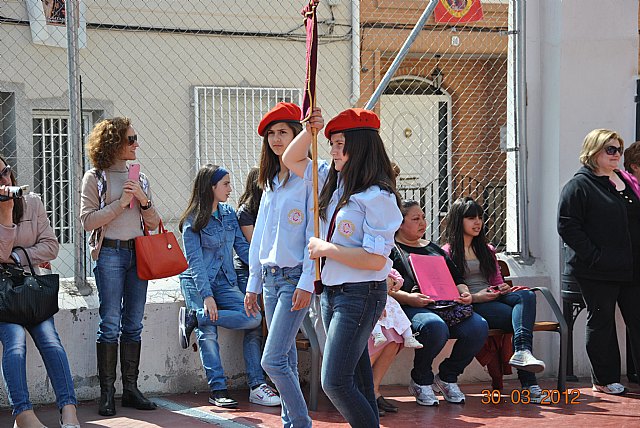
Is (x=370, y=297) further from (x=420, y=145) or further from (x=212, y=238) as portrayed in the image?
(x=420, y=145)

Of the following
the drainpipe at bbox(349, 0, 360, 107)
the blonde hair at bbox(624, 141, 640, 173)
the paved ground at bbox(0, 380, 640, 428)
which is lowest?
the paved ground at bbox(0, 380, 640, 428)

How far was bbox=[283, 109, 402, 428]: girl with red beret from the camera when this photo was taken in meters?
4.69

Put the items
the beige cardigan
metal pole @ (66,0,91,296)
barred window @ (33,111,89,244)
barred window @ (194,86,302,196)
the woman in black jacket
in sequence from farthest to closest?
barred window @ (194,86,302,196) → barred window @ (33,111,89,244) → the woman in black jacket → metal pole @ (66,0,91,296) → the beige cardigan

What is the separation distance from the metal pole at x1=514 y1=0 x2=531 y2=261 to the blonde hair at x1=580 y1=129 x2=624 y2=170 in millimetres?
731

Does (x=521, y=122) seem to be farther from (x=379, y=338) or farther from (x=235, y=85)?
(x=235, y=85)

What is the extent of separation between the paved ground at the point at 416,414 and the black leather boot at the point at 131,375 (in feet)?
0.21

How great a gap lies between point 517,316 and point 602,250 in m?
0.84

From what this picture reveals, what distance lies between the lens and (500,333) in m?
7.16

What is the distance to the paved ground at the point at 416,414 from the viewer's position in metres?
6.23

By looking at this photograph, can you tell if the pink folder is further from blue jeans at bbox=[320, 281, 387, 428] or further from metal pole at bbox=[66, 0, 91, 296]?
metal pole at bbox=[66, 0, 91, 296]

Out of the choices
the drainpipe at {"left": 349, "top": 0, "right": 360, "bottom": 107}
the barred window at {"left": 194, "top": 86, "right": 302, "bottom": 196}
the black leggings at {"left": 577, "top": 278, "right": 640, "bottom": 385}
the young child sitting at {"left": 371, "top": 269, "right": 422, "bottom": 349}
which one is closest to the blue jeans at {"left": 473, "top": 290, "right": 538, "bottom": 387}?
the black leggings at {"left": 577, "top": 278, "right": 640, "bottom": 385}

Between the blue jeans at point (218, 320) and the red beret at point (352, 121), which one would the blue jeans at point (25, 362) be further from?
the red beret at point (352, 121)

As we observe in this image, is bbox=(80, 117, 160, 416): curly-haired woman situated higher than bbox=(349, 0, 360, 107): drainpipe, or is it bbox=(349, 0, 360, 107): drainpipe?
bbox=(349, 0, 360, 107): drainpipe

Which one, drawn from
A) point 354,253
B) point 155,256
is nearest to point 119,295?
point 155,256
